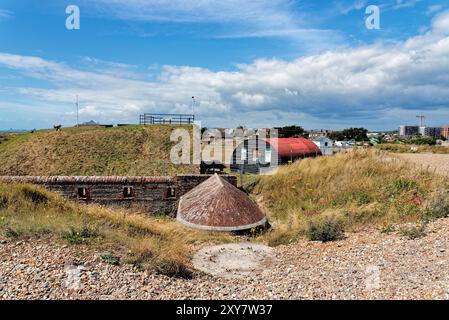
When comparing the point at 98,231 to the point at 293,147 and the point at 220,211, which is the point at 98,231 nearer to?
the point at 220,211

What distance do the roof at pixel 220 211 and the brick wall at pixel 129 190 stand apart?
1907 millimetres

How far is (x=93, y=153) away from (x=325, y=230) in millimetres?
20561

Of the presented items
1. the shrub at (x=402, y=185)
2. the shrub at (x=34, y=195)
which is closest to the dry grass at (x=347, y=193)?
the shrub at (x=402, y=185)

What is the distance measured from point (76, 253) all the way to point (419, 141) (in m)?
55.0

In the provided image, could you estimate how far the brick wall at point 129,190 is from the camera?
44.7 feet

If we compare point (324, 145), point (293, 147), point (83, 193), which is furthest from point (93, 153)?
point (324, 145)

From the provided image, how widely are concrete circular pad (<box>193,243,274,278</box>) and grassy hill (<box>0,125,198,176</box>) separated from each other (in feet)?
42.7

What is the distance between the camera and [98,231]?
283 inches

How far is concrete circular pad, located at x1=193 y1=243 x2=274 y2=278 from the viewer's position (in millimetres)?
6973

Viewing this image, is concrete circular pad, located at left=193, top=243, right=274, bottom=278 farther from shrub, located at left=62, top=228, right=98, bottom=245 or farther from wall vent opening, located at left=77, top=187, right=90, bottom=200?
wall vent opening, located at left=77, top=187, right=90, bottom=200

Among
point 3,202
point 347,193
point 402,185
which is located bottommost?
point 347,193

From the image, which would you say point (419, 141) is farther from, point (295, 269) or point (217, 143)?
point (295, 269)

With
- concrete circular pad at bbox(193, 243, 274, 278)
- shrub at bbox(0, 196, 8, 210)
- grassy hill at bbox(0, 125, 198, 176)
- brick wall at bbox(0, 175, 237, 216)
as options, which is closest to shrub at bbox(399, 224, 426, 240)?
concrete circular pad at bbox(193, 243, 274, 278)
